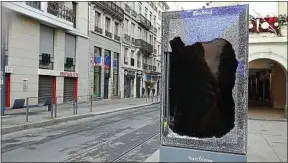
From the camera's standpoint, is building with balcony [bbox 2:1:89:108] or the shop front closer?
building with balcony [bbox 2:1:89:108]

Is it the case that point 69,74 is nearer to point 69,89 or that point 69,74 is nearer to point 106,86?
point 69,89

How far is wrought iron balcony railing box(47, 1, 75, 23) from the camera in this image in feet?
69.7

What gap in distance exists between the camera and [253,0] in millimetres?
15273

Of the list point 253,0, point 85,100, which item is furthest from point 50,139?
point 85,100

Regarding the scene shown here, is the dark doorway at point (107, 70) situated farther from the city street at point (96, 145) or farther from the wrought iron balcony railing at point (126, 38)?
the city street at point (96, 145)

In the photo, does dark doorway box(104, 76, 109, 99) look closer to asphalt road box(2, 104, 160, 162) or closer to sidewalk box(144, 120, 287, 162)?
asphalt road box(2, 104, 160, 162)

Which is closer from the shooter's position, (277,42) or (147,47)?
(277,42)

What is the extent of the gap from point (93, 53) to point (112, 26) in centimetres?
586

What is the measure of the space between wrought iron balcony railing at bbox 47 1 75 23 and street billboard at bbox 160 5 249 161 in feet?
60.4

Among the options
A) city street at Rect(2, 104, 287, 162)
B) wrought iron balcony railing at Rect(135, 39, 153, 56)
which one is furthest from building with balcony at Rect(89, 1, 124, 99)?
city street at Rect(2, 104, 287, 162)

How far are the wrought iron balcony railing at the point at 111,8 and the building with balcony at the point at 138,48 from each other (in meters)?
1.88

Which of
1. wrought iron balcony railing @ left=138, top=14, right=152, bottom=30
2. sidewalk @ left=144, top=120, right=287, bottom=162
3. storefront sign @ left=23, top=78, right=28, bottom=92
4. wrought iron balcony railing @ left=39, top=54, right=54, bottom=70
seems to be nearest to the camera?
sidewalk @ left=144, top=120, right=287, bottom=162

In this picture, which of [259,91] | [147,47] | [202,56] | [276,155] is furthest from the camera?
[147,47]

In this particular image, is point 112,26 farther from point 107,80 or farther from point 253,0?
point 253,0
